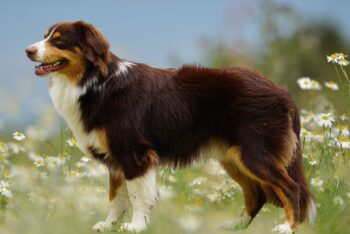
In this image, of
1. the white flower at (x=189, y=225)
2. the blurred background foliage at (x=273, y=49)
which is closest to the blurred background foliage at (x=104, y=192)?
the white flower at (x=189, y=225)

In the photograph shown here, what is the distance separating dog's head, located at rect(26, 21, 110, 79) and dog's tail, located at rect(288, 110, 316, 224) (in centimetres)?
200

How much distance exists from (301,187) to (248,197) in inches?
22.2

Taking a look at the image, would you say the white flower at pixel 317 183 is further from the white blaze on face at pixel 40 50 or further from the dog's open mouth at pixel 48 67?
the white blaze on face at pixel 40 50

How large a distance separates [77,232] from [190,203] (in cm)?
229

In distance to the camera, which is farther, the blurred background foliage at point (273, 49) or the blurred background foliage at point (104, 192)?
the blurred background foliage at point (273, 49)

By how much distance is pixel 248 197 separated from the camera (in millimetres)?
6523

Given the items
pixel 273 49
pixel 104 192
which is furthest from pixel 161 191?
pixel 273 49

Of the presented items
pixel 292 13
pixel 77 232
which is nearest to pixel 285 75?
pixel 292 13

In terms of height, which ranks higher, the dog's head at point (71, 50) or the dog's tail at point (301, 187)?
the dog's head at point (71, 50)

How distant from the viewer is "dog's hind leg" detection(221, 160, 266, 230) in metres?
6.50

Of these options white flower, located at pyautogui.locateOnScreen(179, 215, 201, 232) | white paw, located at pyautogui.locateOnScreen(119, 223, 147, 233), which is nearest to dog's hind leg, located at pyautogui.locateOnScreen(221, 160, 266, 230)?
white paw, located at pyautogui.locateOnScreen(119, 223, 147, 233)

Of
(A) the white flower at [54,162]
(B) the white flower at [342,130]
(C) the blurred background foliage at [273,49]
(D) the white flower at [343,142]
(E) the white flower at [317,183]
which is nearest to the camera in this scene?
(A) the white flower at [54,162]

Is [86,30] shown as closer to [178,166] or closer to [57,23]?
[57,23]

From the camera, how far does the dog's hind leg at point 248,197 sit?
21.3 ft
